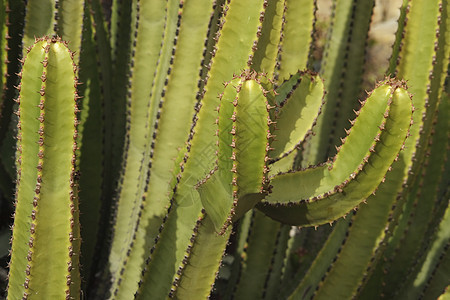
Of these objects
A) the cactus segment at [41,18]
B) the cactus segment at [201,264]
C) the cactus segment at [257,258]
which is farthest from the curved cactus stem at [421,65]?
the cactus segment at [41,18]

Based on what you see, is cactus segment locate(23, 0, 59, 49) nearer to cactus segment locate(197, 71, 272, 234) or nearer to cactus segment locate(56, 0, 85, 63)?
cactus segment locate(56, 0, 85, 63)

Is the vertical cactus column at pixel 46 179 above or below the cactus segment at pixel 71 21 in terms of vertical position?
below

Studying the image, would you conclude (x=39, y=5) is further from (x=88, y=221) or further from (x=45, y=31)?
(x=88, y=221)

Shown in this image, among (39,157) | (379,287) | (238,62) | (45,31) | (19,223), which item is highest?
(45,31)

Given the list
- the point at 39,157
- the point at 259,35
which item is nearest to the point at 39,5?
the point at 39,157

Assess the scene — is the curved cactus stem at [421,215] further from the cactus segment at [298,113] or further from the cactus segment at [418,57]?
the cactus segment at [298,113]

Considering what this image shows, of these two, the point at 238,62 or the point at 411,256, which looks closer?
the point at 238,62

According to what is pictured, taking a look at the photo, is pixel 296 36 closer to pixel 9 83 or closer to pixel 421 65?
pixel 421 65

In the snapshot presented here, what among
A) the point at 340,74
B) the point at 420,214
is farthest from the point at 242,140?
the point at 420,214
